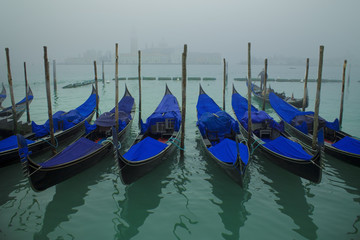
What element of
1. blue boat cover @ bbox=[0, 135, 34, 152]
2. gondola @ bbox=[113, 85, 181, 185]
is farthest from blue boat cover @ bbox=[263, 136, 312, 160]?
blue boat cover @ bbox=[0, 135, 34, 152]

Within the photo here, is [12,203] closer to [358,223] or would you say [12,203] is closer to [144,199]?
[144,199]

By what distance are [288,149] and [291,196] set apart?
110 centimetres

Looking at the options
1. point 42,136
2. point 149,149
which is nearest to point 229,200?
point 149,149

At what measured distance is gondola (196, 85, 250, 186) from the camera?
199 inches

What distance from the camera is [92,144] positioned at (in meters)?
6.24

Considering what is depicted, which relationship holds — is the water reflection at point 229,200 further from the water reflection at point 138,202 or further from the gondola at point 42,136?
the gondola at point 42,136

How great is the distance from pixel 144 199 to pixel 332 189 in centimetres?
392

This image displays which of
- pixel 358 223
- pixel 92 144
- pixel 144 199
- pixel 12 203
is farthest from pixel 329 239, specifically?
pixel 12 203

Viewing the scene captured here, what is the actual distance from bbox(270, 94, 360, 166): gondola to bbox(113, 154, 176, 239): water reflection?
164 inches

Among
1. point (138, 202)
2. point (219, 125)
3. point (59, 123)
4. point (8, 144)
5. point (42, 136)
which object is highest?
point (219, 125)

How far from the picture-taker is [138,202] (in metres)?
5.10

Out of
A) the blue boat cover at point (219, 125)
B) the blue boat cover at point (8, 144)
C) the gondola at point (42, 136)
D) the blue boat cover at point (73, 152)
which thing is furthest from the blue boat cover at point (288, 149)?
the blue boat cover at point (8, 144)

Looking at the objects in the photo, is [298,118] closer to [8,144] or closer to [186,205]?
[186,205]

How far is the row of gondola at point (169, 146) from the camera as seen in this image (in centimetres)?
499
